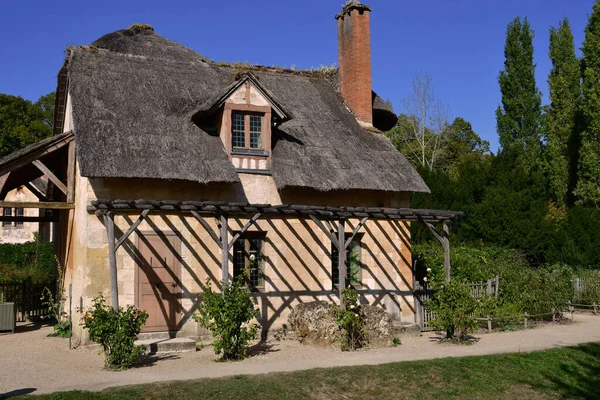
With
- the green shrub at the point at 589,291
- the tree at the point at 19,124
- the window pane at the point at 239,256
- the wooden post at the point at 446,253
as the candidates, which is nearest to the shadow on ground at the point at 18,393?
the window pane at the point at 239,256

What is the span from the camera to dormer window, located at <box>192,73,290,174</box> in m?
15.9

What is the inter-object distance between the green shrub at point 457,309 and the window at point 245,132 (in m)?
A: 6.03

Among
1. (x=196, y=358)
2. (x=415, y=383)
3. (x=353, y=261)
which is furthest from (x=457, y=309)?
(x=196, y=358)

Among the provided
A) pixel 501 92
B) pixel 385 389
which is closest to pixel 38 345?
pixel 385 389

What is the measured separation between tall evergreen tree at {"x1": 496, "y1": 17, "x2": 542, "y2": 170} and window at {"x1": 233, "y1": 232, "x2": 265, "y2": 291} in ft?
67.5

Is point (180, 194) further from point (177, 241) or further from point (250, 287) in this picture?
point (250, 287)

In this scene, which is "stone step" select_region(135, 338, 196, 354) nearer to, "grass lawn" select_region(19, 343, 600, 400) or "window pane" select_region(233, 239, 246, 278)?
"window pane" select_region(233, 239, 246, 278)

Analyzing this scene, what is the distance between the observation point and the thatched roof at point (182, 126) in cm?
1444

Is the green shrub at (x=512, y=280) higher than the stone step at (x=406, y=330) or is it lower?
higher

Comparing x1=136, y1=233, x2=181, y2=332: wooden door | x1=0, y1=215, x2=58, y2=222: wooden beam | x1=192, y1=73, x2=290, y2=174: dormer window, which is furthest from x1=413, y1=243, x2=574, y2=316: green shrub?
x1=0, y1=215, x2=58, y2=222: wooden beam

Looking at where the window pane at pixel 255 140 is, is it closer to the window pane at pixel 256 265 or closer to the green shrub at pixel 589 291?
the window pane at pixel 256 265

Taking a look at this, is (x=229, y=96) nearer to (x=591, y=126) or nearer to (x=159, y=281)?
(x=159, y=281)

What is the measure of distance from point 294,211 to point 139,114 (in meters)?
4.81

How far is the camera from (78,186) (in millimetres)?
15305
